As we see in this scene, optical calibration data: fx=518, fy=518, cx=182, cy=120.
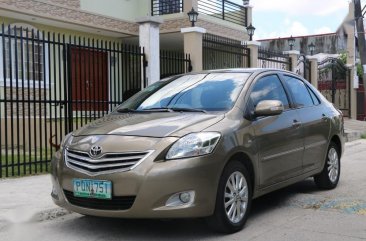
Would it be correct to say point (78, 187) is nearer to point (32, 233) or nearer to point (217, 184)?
point (32, 233)

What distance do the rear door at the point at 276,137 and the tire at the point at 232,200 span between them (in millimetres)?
364

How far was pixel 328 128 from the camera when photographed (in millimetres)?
7125

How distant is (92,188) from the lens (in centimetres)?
475

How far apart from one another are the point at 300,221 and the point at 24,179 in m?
4.48

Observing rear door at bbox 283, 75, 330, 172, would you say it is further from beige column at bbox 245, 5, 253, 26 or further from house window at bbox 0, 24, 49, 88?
beige column at bbox 245, 5, 253, 26

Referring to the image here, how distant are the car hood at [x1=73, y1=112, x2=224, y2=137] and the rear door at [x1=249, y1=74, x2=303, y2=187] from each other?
66 cm

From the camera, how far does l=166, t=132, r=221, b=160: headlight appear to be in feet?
15.2

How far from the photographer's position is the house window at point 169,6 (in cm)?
1862

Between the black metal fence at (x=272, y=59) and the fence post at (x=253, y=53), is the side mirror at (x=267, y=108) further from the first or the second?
the black metal fence at (x=272, y=59)

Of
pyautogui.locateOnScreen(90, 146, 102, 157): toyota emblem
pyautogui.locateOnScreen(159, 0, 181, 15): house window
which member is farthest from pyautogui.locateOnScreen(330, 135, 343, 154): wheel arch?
pyautogui.locateOnScreen(159, 0, 181, 15): house window

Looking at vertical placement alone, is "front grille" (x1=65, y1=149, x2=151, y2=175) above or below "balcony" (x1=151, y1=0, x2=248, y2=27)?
below

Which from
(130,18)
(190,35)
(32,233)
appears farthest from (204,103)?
(130,18)

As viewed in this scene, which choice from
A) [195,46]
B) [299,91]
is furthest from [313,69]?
[299,91]

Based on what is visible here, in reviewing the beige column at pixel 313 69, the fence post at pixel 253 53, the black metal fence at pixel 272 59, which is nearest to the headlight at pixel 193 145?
the fence post at pixel 253 53
